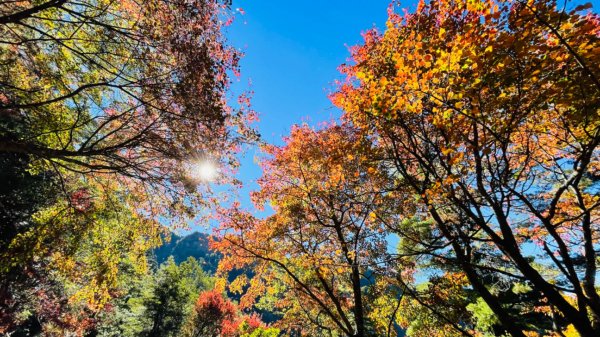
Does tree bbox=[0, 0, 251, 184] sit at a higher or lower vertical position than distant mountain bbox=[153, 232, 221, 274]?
lower

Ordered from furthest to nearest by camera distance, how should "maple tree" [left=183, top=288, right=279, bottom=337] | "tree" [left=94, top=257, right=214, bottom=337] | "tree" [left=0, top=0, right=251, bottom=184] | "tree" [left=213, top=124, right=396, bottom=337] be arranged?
"maple tree" [left=183, top=288, right=279, bottom=337] → "tree" [left=94, top=257, right=214, bottom=337] → "tree" [left=213, top=124, right=396, bottom=337] → "tree" [left=0, top=0, right=251, bottom=184]

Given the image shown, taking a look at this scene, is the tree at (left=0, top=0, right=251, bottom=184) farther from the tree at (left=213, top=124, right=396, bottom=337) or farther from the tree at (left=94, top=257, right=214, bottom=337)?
the tree at (left=94, top=257, right=214, bottom=337)

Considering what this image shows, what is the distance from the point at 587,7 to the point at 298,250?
7.80 metres

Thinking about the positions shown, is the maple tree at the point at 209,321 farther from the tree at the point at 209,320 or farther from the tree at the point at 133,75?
the tree at the point at 133,75

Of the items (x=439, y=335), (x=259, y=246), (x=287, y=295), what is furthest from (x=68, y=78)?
(x=439, y=335)

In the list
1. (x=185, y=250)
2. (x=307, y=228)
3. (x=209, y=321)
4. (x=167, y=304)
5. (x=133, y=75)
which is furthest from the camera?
(x=185, y=250)

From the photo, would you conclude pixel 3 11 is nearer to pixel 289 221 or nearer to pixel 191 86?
pixel 191 86

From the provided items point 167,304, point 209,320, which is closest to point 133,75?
point 167,304

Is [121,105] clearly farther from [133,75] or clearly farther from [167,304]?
[167,304]

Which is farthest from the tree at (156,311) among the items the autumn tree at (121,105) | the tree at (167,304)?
the autumn tree at (121,105)

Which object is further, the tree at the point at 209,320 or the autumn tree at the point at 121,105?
the tree at the point at 209,320

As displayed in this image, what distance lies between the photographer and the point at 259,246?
8281mm

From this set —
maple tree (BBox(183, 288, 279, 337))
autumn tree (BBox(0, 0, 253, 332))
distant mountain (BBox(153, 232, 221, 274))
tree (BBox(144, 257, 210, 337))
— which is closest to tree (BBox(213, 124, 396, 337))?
autumn tree (BBox(0, 0, 253, 332))

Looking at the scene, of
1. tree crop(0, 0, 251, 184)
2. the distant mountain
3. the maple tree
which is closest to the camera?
tree crop(0, 0, 251, 184)
